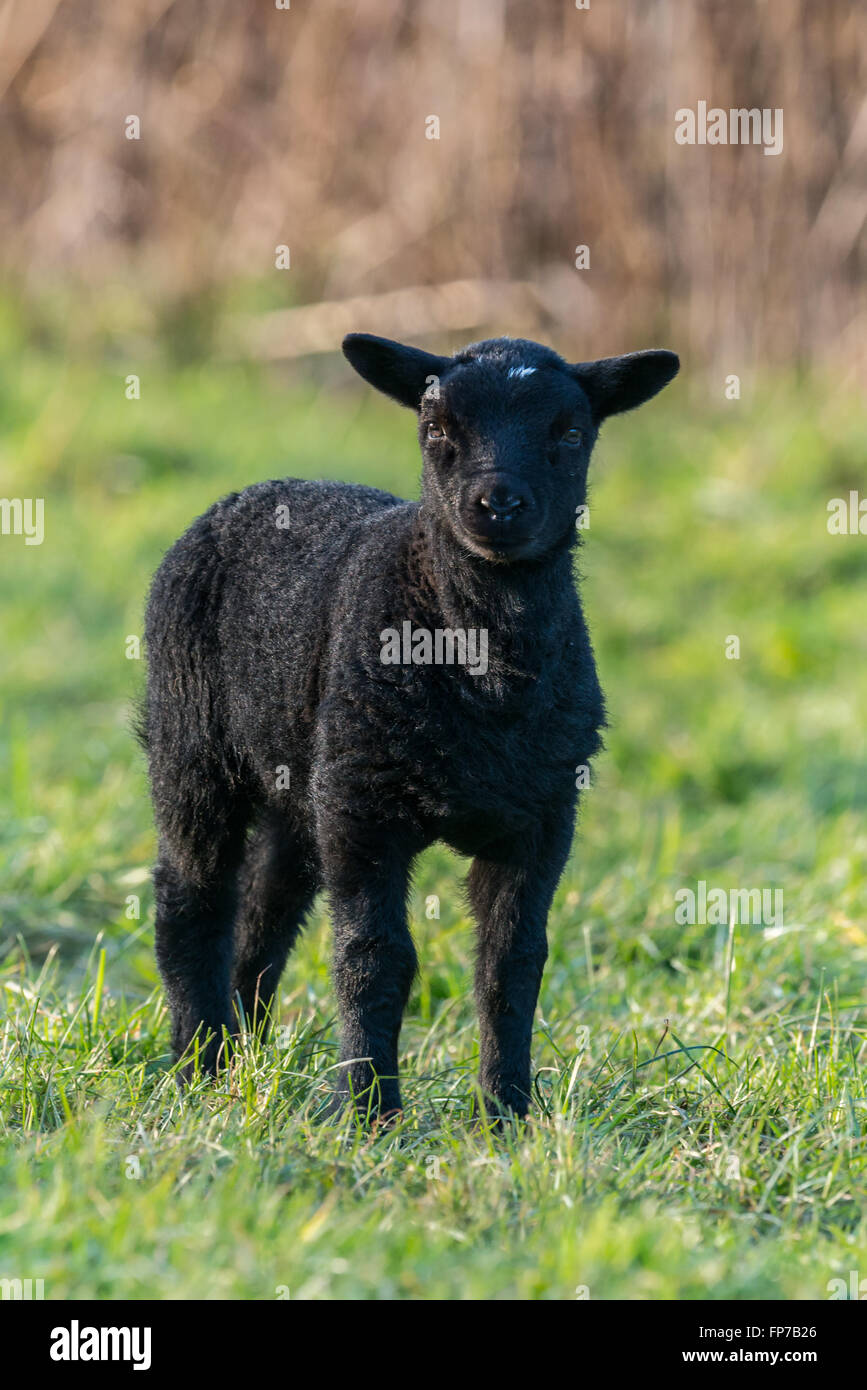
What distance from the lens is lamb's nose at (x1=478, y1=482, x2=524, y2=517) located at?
3.58m

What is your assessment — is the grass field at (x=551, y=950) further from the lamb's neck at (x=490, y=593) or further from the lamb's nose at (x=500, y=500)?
the lamb's nose at (x=500, y=500)

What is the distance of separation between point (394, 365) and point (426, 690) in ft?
2.49

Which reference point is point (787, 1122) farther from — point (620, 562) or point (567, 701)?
point (620, 562)

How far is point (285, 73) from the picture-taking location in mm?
12609

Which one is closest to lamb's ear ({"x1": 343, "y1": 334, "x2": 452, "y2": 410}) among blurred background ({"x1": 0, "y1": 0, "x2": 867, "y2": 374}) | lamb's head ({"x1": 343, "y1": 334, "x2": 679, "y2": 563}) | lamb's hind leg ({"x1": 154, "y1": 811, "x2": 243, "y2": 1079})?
lamb's head ({"x1": 343, "y1": 334, "x2": 679, "y2": 563})

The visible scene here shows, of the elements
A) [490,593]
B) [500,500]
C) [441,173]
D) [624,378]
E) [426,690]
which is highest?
[441,173]

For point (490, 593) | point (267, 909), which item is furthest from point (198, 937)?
point (490, 593)

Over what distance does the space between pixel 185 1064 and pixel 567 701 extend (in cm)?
135

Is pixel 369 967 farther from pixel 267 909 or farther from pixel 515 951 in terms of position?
pixel 267 909

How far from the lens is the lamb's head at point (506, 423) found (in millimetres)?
3633

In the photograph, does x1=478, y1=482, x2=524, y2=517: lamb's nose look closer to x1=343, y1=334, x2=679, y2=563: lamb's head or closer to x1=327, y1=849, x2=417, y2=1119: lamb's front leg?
x1=343, y1=334, x2=679, y2=563: lamb's head

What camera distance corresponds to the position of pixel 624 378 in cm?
394

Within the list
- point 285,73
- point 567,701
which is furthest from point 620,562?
point 567,701

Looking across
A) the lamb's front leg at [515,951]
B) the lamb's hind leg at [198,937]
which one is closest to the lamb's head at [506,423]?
the lamb's front leg at [515,951]
